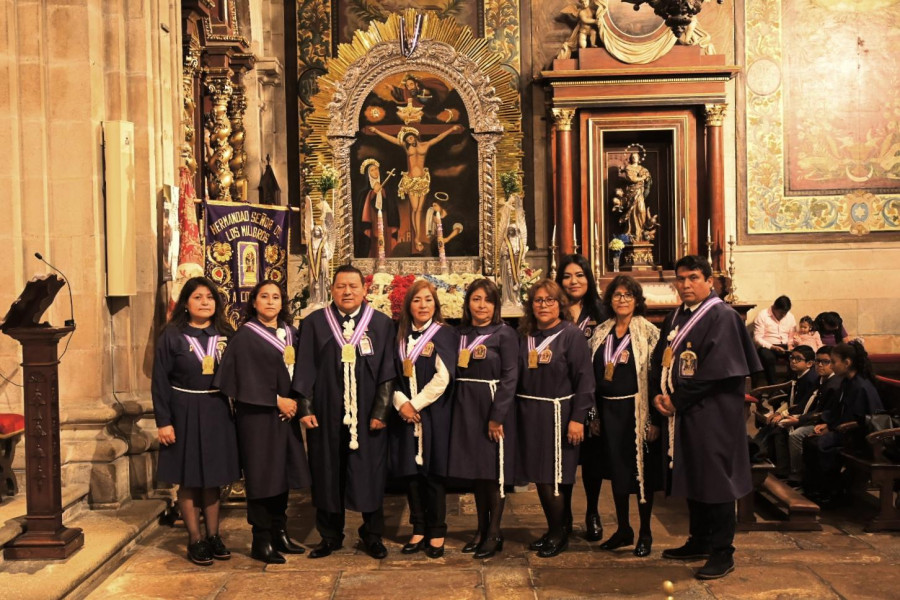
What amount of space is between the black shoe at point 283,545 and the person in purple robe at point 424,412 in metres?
0.61

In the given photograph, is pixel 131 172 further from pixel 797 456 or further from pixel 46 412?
pixel 797 456

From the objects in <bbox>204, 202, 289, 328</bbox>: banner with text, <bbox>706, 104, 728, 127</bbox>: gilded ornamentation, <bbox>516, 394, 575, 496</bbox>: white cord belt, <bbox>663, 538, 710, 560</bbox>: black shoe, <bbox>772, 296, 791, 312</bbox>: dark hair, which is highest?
<bbox>706, 104, 728, 127</bbox>: gilded ornamentation

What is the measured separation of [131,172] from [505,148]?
6852 mm

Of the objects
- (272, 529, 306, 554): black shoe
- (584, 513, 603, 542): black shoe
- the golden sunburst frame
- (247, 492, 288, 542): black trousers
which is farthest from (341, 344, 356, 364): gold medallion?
the golden sunburst frame

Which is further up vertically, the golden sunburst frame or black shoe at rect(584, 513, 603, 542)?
the golden sunburst frame

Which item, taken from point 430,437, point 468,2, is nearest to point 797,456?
point 430,437

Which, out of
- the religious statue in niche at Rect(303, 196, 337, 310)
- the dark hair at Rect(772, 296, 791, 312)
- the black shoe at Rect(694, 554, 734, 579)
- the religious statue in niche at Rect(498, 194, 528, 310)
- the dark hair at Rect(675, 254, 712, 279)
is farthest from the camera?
the dark hair at Rect(772, 296, 791, 312)

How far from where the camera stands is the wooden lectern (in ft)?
16.9

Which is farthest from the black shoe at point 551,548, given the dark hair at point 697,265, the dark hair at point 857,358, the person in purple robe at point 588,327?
the dark hair at point 857,358

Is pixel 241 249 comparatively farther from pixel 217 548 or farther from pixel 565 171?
pixel 565 171

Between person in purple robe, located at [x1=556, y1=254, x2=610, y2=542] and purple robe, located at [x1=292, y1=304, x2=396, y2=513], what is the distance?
44.4 inches

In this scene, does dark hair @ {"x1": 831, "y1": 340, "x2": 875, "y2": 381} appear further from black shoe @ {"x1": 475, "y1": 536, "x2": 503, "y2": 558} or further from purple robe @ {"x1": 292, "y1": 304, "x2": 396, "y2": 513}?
purple robe @ {"x1": 292, "y1": 304, "x2": 396, "y2": 513}

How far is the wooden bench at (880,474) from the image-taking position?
5973 millimetres

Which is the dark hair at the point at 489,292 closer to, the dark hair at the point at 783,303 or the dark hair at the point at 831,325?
the dark hair at the point at 831,325
